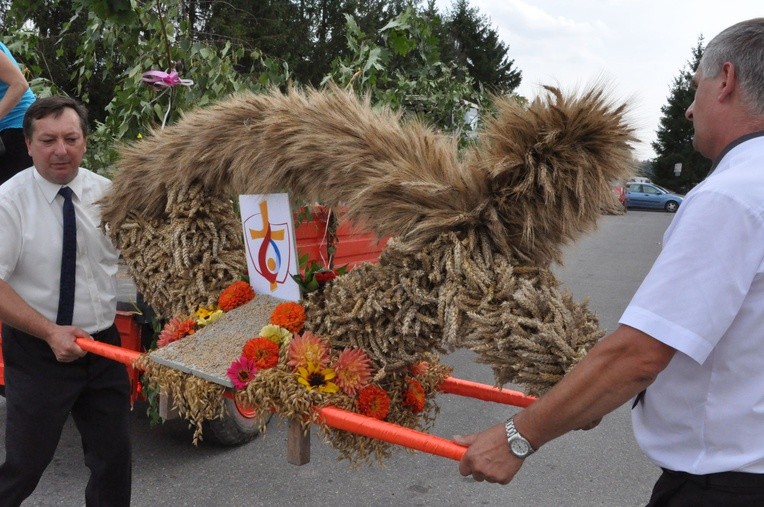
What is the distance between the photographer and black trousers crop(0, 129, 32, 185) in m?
3.38

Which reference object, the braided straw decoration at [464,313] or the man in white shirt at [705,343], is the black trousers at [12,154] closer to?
the braided straw decoration at [464,313]

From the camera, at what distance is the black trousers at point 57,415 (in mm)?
2553

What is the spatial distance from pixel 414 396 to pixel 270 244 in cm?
69

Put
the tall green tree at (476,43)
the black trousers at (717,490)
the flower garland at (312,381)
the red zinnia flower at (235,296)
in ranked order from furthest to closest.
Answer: the tall green tree at (476,43)
the red zinnia flower at (235,296)
the flower garland at (312,381)
the black trousers at (717,490)

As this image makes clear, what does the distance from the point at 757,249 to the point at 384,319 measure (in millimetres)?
961

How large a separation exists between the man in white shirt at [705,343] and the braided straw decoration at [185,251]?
130 cm

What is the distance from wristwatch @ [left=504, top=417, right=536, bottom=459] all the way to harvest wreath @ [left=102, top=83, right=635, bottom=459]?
0.60ft

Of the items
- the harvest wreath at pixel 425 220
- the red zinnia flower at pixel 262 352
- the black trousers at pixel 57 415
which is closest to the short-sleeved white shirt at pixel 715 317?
the harvest wreath at pixel 425 220

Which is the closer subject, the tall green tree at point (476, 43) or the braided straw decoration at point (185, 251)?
the braided straw decoration at point (185, 251)

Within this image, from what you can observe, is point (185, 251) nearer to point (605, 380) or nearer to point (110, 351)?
point (110, 351)

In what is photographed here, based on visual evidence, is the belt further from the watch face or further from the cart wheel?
the cart wheel

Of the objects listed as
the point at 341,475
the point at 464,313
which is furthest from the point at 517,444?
the point at 341,475

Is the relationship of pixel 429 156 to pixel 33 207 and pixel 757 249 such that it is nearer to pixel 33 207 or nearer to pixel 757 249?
pixel 757 249

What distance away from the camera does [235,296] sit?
90.1 inches
